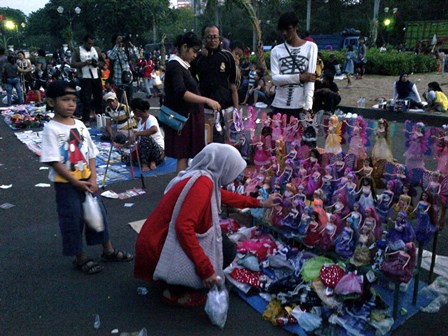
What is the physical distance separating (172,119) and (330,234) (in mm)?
2036

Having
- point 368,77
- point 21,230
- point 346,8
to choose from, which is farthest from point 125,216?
point 346,8

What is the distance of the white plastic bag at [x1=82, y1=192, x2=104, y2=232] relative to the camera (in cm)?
298

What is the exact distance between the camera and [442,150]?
2.95 meters

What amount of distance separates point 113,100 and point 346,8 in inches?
1619

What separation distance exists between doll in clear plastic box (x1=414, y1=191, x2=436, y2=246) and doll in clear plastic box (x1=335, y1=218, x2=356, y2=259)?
1.39 ft

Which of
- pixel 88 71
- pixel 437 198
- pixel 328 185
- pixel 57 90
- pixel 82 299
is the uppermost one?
pixel 57 90

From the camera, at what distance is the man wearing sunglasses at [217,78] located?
4.59 metres

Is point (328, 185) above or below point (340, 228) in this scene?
above

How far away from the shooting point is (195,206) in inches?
92.3

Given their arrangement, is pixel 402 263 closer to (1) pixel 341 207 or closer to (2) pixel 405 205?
(2) pixel 405 205

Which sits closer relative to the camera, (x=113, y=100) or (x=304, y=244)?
(x=304, y=244)

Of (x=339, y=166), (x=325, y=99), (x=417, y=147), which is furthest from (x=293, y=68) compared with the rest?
(x=325, y=99)

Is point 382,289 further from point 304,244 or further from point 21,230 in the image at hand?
point 21,230

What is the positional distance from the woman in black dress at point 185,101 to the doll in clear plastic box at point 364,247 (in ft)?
5.98
